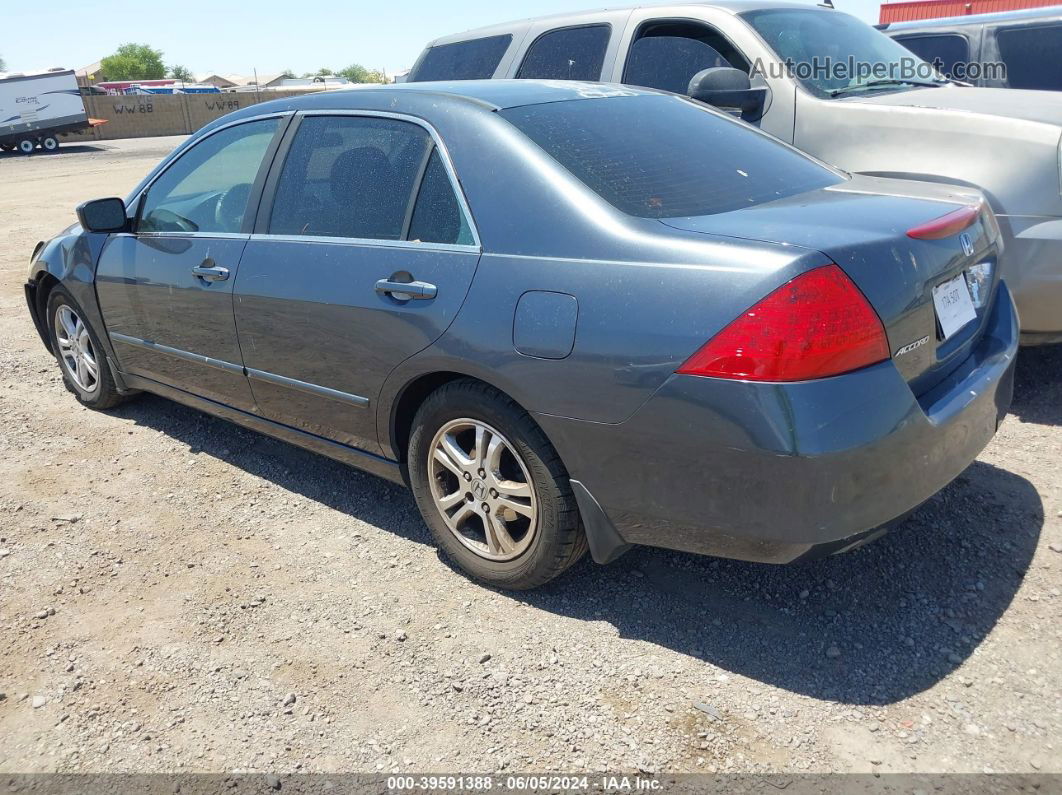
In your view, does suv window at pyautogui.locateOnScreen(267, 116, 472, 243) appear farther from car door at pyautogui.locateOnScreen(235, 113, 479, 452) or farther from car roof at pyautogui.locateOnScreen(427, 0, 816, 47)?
car roof at pyautogui.locateOnScreen(427, 0, 816, 47)

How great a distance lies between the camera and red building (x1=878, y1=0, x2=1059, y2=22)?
56.3 ft

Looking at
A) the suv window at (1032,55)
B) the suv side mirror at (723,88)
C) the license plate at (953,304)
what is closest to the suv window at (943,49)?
the suv window at (1032,55)

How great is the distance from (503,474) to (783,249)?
117 cm

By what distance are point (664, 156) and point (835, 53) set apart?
276 cm

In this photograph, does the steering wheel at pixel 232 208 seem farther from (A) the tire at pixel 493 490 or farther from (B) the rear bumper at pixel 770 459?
(B) the rear bumper at pixel 770 459

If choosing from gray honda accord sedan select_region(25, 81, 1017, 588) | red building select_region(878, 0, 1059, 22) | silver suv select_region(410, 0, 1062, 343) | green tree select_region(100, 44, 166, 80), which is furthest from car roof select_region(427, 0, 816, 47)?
green tree select_region(100, 44, 166, 80)

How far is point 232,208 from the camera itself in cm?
373

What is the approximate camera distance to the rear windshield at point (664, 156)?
2680 mm

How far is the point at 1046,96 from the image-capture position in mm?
4590

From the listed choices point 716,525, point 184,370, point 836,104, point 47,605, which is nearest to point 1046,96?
point 836,104

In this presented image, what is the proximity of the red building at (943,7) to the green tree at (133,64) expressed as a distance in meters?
106

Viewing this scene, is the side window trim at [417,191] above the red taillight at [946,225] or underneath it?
above

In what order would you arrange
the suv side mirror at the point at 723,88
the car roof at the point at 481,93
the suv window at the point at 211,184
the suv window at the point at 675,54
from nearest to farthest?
the car roof at the point at 481,93 < the suv window at the point at 211,184 < the suv side mirror at the point at 723,88 < the suv window at the point at 675,54

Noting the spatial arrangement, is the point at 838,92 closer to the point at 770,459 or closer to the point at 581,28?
the point at 581,28
